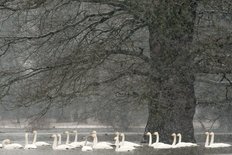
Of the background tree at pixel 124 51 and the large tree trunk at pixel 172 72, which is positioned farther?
the background tree at pixel 124 51

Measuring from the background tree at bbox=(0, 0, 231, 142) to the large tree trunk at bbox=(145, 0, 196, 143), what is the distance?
3cm

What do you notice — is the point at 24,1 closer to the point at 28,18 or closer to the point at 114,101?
the point at 28,18

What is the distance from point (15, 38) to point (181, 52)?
521 cm

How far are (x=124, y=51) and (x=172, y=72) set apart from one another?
6.91 ft

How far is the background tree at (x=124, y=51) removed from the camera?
19312 mm

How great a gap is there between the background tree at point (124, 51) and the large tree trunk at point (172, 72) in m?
0.03

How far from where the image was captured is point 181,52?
64.2 feet

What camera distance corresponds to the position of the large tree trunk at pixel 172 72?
19.2 metres

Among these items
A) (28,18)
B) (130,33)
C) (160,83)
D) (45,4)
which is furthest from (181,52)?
(28,18)

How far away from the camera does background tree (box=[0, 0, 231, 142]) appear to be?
19312 mm

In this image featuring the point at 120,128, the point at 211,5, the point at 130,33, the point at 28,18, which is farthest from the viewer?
the point at 120,128

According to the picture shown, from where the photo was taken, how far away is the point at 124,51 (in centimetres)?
2133

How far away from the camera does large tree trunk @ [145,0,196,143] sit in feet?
63.0

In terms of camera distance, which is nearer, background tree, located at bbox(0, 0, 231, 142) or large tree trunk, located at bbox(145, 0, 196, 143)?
large tree trunk, located at bbox(145, 0, 196, 143)
